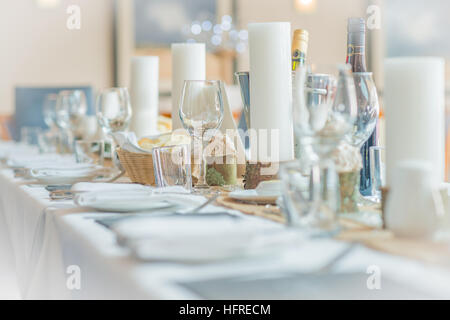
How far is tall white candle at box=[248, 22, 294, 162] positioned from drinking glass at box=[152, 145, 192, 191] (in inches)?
4.9

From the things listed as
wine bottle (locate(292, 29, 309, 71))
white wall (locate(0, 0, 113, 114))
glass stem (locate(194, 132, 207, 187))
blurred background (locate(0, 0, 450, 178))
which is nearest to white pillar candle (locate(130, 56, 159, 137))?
glass stem (locate(194, 132, 207, 187))

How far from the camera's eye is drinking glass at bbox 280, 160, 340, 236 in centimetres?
77

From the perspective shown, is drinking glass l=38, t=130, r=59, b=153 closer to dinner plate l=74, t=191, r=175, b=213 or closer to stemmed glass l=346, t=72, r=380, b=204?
dinner plate l=74, t=191, r=175, b=213

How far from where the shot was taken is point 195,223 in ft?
2.37

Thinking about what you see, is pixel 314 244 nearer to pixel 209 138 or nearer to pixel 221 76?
pixel 209 138

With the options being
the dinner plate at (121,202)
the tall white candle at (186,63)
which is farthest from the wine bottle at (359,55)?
the tall white candle at (186,63)

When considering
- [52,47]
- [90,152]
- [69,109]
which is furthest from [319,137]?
[52,47]

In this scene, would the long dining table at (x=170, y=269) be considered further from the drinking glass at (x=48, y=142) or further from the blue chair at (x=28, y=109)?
the blue chair at (x=28, y=109)

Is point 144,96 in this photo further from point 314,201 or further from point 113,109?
point 314,201

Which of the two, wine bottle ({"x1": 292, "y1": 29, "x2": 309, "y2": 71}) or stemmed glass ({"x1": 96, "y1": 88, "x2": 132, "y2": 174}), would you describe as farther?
stemmed glass ({"x1": 96, "y1": 88, "x2": 132, "y2": 174})

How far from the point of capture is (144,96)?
1724 mm

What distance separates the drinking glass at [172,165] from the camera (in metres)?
1.12

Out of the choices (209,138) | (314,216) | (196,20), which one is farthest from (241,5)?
(314,216)
